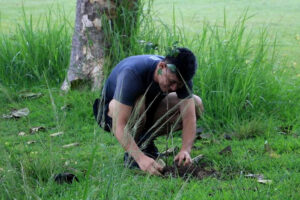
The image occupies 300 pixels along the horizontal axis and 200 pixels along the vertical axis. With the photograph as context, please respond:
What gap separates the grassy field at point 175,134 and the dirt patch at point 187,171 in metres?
0.10

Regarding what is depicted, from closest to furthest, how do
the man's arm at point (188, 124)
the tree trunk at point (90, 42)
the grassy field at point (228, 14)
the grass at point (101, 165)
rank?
1. the grass at point (101, 165)
2. the man's arm at point (188, 124)
3. the tree trunk at point (90, 42)
4. the grassy field at point (228, 14)

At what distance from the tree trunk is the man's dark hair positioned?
241 centimetres

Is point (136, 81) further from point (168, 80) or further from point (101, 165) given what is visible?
point (101, 165)

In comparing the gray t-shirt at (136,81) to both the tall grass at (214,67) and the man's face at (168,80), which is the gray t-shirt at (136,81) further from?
the tall grass at (214,67)

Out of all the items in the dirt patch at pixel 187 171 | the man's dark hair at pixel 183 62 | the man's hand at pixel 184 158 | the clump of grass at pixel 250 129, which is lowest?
the clump of grass at pixel 250 129

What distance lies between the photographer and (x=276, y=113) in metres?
5.46

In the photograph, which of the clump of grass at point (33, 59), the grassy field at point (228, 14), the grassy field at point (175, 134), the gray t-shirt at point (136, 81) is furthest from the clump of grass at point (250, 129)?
the grassy field at point (228, 14)

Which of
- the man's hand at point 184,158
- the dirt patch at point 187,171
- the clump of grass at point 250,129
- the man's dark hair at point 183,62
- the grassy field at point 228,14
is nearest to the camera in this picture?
the man's dark hair at point 183,62

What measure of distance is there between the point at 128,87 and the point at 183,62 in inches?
18.9

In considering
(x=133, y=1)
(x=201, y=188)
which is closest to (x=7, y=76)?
(x=133, y=1)

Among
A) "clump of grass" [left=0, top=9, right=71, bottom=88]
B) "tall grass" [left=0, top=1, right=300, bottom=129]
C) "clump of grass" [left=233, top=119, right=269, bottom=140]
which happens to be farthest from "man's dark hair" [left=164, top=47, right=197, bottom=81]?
"clump of grass" [left=0, top=9, right=71, bottom=88]

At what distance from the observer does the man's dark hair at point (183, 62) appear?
374 centimetres

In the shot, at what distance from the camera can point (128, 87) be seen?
12.8ft

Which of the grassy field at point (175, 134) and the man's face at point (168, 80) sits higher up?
the man's face at point (168, 80)
